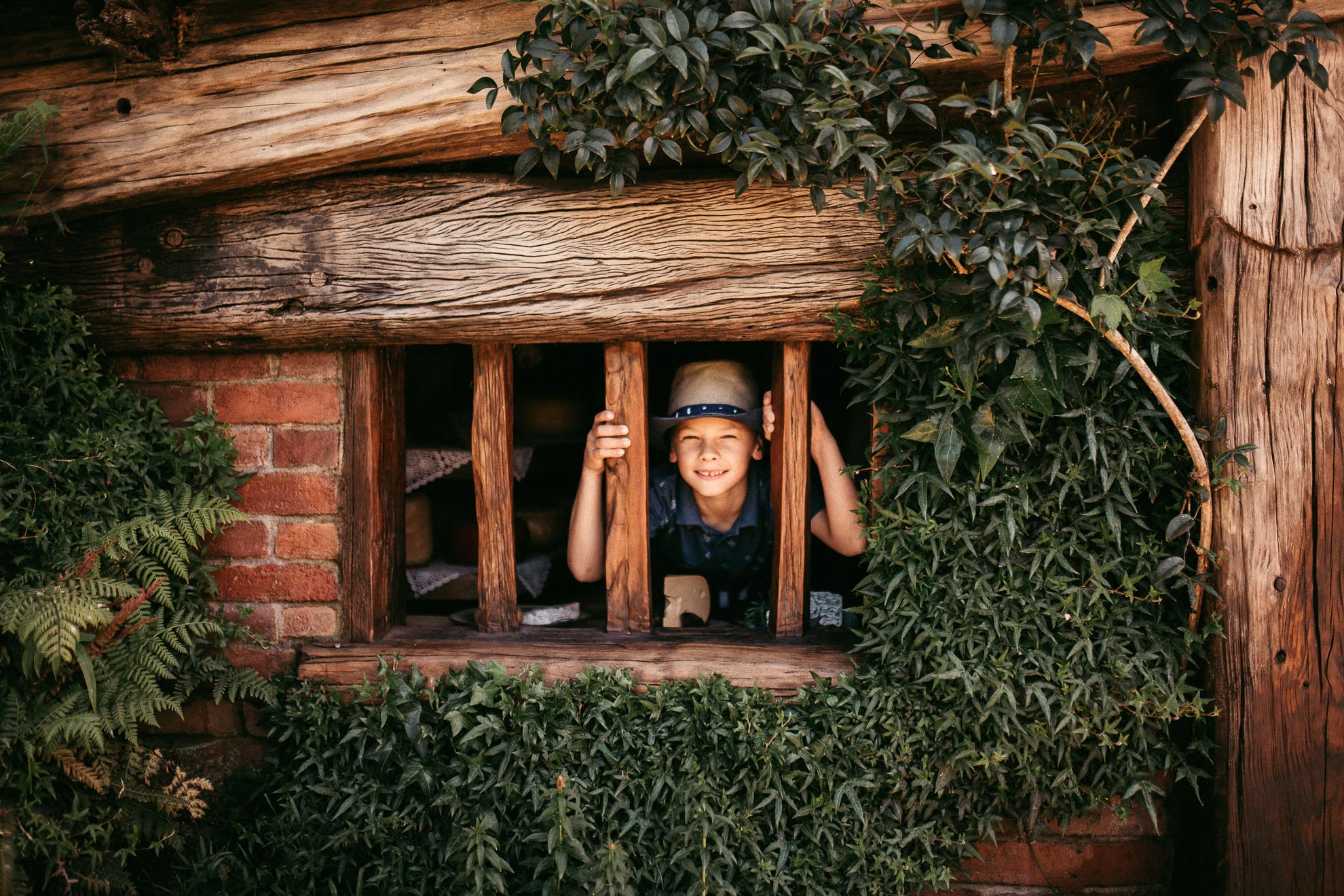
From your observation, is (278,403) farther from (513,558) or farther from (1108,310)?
(1108,310)

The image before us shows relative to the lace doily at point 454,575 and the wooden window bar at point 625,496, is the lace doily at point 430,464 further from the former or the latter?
the wooden window bar at point 625,496

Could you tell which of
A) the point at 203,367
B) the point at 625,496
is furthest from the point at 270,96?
the point at 625,496

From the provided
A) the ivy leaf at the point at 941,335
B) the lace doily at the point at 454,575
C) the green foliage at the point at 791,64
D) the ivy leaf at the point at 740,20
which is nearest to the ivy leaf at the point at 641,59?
the green foliage at the point at 791,64

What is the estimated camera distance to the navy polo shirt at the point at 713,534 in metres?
2.86

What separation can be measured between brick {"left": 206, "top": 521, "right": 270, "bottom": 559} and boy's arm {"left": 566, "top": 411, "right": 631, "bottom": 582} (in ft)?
2.91

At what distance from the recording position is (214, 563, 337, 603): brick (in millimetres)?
2242

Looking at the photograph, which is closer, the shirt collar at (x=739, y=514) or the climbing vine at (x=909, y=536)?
the climbing vine at (x=909, y=536)

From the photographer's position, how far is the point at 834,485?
2.44 metres

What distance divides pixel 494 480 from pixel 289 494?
556mm

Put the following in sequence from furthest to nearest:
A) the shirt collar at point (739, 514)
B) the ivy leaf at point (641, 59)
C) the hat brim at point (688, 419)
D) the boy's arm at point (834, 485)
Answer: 1. the shirt collar at point (739, 514)
2. the hat brim at point (688, 419)
3. the boy's arm at point (834, 485)
4. the ivy leaf at point (641, 59)

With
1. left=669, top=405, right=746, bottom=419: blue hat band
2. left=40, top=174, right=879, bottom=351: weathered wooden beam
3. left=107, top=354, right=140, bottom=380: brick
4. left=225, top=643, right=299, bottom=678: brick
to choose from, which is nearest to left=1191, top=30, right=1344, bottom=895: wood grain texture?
left=40, top=174, right=879, bottom=351: weathered wooden beam

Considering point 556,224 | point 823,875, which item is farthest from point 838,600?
point 556,224

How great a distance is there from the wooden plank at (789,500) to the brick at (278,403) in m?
Answer: 1.23

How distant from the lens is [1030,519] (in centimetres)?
195
